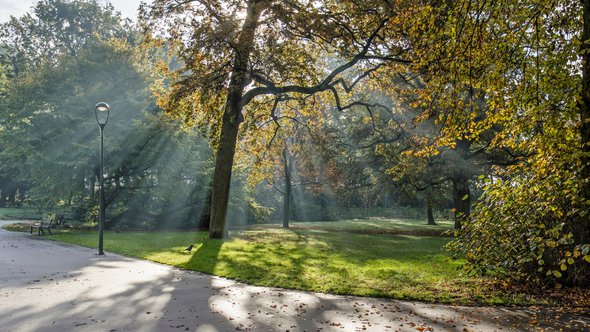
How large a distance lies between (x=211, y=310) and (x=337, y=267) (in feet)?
17.1

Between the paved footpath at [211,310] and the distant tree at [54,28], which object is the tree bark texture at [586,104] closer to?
the paved footpath at [211,310]

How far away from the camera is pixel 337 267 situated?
37.2 feet

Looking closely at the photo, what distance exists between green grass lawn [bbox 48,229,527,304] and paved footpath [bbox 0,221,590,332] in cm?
59

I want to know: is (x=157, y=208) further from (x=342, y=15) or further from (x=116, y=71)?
(x=342, y=15)

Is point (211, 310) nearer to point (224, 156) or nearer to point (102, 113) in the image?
point (102, 113)

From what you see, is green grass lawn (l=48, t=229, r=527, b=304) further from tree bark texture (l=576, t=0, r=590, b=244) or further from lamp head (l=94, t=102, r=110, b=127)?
lamp head (l=94, t=102, r=110, b=127)

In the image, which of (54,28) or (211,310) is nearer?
(211,310)

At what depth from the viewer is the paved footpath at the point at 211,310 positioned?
19.4 ft

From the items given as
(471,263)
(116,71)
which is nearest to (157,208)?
(116,71)

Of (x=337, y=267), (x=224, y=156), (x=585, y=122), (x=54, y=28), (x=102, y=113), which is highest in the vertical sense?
(x=54, y=28)

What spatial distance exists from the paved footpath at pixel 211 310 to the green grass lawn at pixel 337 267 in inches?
23.4

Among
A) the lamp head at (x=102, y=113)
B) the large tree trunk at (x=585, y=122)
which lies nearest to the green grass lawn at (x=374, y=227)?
the large tree trunk at (x=585, y=122)

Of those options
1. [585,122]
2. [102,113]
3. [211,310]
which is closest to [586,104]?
[585,122]

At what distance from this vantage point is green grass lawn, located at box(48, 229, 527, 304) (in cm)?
816
